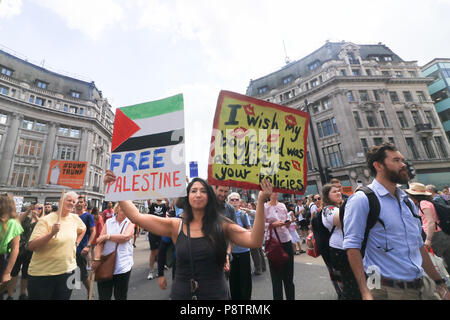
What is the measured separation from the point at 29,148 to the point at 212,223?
3726 centimetres

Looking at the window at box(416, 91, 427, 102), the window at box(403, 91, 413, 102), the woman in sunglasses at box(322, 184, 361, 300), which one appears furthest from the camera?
the window at box(416, 91, 427, 102)

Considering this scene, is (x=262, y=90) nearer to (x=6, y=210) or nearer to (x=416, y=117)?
(x=416, y=117)

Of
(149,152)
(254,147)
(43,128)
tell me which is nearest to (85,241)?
(149,152)

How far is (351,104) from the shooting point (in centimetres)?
2788

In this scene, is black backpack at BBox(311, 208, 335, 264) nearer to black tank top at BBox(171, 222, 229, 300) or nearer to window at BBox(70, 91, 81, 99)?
black tank top at BBox(171, 222, 229, 300)

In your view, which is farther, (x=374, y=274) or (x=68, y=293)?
(x=68, y=293)

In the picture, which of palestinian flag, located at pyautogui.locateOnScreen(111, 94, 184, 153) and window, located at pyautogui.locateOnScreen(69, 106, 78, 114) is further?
window, located at pyautogui.locateOnScreen(69, 106, 78, 114)

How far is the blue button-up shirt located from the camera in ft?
5.82

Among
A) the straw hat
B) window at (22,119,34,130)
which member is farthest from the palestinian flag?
window at (22,119,34,130)

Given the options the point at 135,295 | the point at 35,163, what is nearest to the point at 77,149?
the point at 35,163

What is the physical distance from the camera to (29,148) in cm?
2803

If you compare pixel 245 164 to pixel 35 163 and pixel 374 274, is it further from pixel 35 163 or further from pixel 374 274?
pixel 35 163

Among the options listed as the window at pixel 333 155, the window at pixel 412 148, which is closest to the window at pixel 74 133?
the window at pixel 333 155

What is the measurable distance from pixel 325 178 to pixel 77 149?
3425 cm
